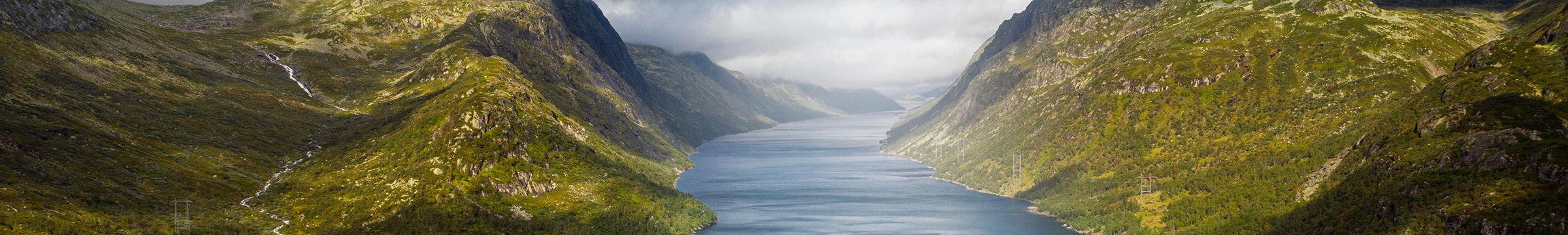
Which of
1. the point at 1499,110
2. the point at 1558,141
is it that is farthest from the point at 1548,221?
the point at 1499,110

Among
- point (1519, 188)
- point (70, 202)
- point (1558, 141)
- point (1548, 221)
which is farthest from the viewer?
point (70, 202)

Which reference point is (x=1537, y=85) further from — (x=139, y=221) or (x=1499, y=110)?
(x=139, y=221)

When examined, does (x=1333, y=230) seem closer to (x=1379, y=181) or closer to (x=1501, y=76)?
(x=1379, y=181)

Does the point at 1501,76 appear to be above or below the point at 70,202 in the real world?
above

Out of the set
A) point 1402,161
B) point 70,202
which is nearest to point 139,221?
point 70,202

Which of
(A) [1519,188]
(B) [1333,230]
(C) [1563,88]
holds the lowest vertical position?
(B) [1333,230]

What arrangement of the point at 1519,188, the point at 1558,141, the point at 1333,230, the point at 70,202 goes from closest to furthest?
the point at 1519,188, the point at 1558,141, the point at 1333,230, the point at 70,202

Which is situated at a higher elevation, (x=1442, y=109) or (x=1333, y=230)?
(x=1442, y=109)

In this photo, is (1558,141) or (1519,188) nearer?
(1519,188)

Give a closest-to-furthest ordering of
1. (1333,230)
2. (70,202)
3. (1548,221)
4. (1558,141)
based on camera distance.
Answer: (1548,221), (1558,141), (1333,230), (70,202)
